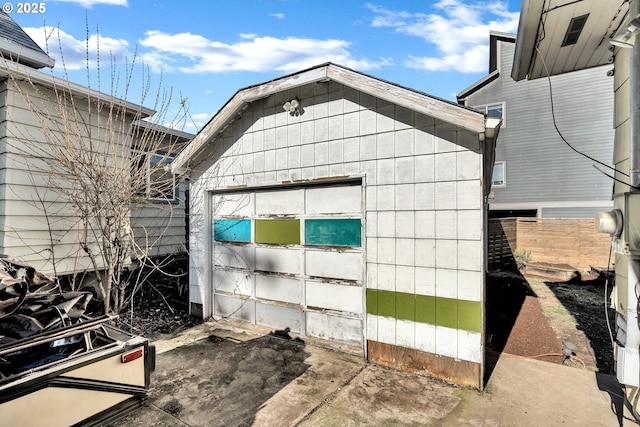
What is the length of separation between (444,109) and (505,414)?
332cm

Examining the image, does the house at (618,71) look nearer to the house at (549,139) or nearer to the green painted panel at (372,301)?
the green painted panel at (372,301)

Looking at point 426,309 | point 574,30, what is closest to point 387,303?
point 426,309

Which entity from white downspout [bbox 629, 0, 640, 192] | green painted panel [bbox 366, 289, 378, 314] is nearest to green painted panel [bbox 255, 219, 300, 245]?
green painted panel [bbox 366, 289, 378, 314]

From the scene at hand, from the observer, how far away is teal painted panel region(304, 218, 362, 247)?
4.71 metres

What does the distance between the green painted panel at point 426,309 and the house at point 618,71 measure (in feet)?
5.54

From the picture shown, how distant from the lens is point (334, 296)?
488 centimetres

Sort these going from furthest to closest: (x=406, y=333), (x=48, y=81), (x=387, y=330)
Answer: (x=48, y=81)
(x=387, y=330)
(x=406, y=333)

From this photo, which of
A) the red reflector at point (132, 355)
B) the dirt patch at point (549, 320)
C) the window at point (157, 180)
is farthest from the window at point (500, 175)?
the red reflector at point (132, 355)

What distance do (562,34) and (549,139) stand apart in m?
12.6

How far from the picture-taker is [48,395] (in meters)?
2.14

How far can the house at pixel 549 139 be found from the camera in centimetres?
1317

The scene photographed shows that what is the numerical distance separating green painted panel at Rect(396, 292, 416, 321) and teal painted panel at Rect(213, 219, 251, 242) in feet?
9.69

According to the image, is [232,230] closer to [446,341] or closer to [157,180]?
[157,180]

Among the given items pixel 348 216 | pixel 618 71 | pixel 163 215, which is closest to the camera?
pixel 618 71
